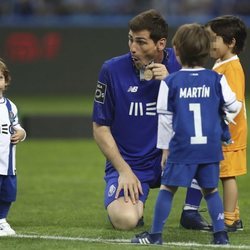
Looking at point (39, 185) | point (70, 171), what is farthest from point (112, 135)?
point (70, 171)

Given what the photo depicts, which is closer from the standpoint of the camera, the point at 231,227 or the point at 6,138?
the point at 6,138

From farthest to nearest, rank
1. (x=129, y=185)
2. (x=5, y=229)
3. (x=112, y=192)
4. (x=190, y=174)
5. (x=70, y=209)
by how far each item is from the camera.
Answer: (x=70, y=209), (x=112, y=192), (x=129, y=185), (x=5, y=229), (x=190, y=174)

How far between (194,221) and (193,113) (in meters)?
1.55

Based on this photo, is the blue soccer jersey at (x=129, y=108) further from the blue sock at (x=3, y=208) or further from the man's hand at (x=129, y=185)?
the blue sock at (x=3, y=208)

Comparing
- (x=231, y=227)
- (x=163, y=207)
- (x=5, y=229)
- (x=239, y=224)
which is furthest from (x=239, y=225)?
(x=5, y=229)

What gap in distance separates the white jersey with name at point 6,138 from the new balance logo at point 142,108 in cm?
107

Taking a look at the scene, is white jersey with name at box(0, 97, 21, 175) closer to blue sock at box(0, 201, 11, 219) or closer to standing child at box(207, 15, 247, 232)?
blue sock at box(0, 201, 11, 219)

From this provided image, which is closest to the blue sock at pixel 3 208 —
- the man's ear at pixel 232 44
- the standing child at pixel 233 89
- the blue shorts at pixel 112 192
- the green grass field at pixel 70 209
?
the green grass field at pixel 70 209

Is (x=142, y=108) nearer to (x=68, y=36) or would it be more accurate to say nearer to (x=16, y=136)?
(x=16, y=136)

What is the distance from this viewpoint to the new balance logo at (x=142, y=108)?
8859 mm

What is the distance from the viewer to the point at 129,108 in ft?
29.1

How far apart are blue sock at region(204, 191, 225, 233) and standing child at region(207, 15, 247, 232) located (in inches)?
38.2

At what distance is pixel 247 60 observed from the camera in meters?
25.7

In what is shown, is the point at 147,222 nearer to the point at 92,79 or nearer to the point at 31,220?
the point at 31,220
